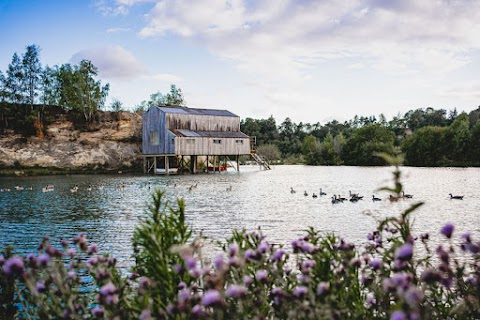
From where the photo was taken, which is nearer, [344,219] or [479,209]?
[344,219]

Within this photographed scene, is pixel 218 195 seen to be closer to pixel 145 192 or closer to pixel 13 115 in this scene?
pixel 145 192

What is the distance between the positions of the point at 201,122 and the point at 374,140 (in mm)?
58042

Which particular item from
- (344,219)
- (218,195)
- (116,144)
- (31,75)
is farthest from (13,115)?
(344,219)

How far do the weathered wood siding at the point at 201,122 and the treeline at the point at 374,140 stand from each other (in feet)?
81.4

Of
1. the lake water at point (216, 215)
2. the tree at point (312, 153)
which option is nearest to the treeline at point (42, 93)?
the lake water at point (216, 215)

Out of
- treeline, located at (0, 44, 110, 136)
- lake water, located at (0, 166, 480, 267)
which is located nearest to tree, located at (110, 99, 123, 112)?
treeline, located at (0, 44, 110, 136)

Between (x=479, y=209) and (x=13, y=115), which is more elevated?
(x=13, y=115)

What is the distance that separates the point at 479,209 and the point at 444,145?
70945 millimetres

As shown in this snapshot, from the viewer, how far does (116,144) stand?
64688 mm

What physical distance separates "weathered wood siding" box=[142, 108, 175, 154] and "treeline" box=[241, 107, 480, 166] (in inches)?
1080

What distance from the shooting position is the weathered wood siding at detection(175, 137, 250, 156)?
182 feet

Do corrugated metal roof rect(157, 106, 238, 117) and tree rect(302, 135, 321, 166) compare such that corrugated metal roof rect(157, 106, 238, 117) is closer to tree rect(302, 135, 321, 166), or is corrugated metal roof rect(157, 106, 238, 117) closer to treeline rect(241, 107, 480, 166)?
treeline rect(241, 107, 480, 166)

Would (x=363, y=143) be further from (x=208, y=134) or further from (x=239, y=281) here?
(x=239, y=281)

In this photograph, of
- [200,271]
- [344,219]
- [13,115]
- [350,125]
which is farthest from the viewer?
[350,125]
